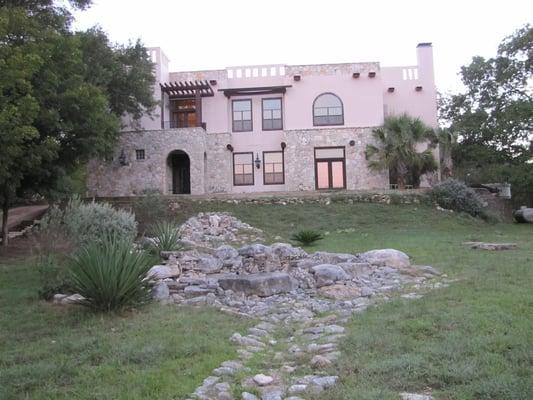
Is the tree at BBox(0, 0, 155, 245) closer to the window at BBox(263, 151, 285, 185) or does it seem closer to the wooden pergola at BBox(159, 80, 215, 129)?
the wooden pergola at BBox(159, 80, 215, 129)

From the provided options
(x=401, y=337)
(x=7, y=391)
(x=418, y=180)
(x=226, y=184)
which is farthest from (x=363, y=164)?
(x=7, y=391)

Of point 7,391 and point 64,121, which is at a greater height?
point 64,121

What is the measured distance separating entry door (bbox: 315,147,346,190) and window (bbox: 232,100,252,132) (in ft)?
14.6

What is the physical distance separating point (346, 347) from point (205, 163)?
2674cm

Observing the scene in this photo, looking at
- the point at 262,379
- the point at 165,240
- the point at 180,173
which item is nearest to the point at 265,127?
the point at 180,173

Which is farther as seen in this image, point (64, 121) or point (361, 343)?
point (64, 121)

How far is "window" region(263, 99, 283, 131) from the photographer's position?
32062 millimetres

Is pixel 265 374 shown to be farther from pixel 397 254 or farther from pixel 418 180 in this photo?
pixel 418 180

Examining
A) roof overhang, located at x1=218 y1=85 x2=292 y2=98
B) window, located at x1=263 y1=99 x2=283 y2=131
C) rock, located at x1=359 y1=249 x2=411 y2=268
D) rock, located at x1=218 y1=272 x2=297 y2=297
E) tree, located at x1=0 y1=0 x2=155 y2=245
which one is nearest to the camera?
rock, located at x1=218 y1=272 x2=297 y2=297

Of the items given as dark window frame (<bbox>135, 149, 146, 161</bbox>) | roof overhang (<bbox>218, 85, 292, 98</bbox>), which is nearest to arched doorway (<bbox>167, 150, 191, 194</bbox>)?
dark window frame (<bbox>135, 149, 146, 161</bbox>)

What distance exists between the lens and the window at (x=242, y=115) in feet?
105

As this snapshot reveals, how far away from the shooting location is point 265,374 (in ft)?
15.9

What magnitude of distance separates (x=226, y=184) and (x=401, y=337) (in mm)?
26295

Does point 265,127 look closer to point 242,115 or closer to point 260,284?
point 242,115
